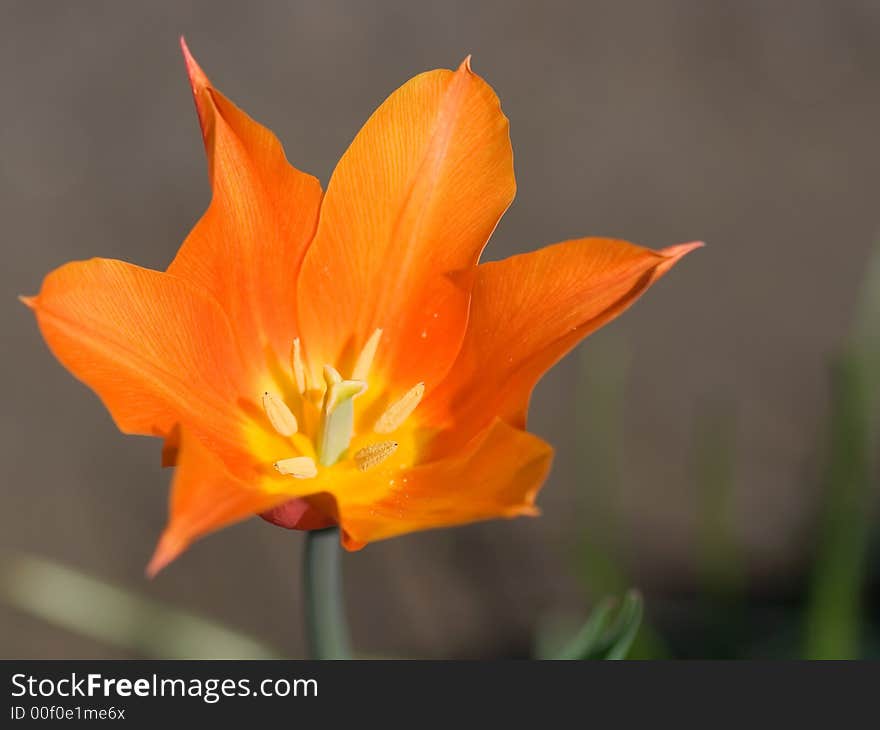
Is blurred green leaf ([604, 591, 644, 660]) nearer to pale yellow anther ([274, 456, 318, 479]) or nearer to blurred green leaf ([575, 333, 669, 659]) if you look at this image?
pale yellow anther ([274, 456, 318, 479])

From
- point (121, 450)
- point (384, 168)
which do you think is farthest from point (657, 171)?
point (384, 168)

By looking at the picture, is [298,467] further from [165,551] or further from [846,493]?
[846,493]

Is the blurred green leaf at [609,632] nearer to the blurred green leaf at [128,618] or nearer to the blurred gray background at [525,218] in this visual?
the blurred green leaf at [128,618]

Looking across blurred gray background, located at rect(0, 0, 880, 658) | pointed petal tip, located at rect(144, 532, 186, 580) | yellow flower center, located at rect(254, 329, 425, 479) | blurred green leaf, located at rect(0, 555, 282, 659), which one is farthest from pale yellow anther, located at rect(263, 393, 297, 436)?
blurred gray background, located at rect(0, 0, 880, 658)

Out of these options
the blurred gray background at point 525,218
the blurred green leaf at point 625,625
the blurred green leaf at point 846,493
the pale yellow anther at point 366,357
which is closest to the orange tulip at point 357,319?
the pale yellow anther at point 366,357

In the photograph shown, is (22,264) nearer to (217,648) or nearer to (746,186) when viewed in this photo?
(217,648)

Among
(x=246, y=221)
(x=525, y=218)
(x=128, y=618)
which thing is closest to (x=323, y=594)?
(x=246, y=221)
